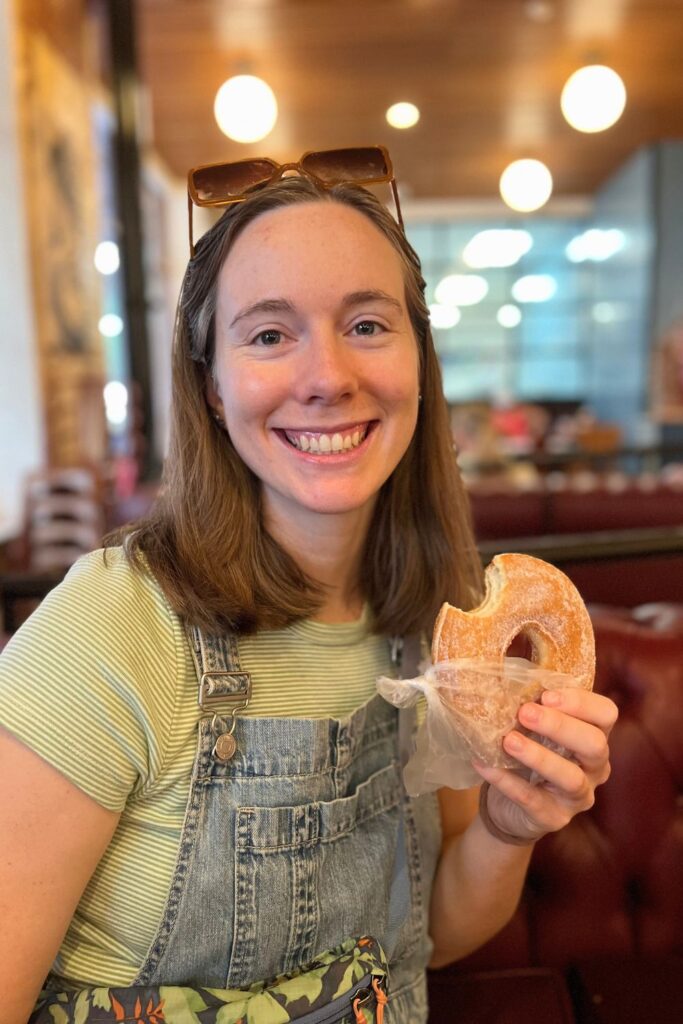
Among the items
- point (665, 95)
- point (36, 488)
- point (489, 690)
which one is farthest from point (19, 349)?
point (665, 95)

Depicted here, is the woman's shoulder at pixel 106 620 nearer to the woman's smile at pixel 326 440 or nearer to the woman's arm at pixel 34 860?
the woman's arm at pixel 34 860

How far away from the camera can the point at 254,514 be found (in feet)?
3.46

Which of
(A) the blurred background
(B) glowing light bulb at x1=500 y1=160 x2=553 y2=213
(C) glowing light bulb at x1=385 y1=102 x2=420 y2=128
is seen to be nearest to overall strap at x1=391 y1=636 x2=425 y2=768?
(A) the blurred background

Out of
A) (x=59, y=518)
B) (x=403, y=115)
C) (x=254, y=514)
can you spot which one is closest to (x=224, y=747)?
(x=254, y=514)

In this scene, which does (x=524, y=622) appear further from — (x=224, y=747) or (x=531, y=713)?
(x=224, y=747)

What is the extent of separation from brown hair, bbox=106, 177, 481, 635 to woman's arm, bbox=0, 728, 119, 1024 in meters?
0.23

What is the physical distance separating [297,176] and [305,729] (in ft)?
2.31

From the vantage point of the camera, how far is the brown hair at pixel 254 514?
A: 3.20 ft

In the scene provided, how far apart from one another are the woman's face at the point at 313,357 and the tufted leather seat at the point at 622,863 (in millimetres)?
721

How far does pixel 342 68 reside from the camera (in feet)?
22.3

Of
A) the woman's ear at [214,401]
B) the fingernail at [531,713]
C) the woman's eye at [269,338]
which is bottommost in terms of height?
the fingernail at [531,713]

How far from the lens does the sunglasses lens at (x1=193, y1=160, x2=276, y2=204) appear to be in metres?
1.04

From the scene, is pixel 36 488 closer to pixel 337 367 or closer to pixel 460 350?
pixel 337 367

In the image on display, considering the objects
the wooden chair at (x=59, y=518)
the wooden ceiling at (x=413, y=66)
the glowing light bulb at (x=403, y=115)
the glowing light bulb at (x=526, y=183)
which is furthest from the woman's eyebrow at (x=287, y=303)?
the glowing light bulb at (x=526, y=183)
